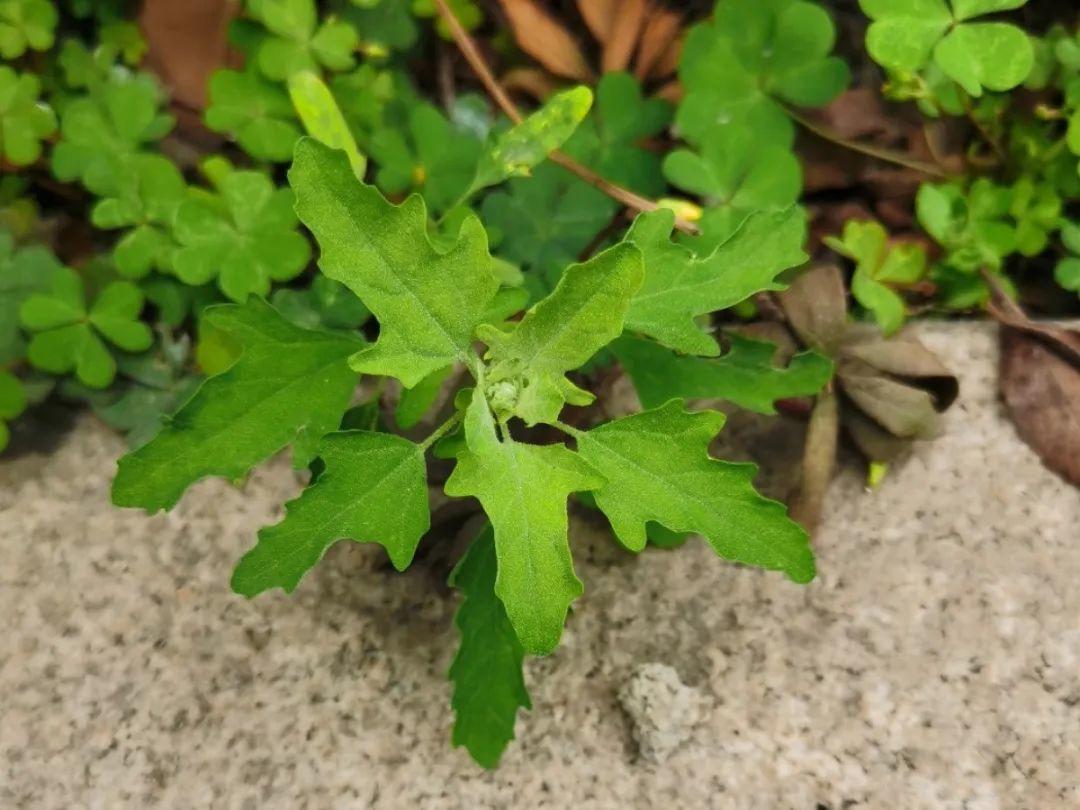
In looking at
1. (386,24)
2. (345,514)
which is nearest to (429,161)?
(386,24)

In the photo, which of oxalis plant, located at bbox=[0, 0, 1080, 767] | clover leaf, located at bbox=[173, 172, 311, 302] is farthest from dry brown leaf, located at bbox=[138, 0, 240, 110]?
clover leaf, located at bbox=[173, 172, 311, 302]

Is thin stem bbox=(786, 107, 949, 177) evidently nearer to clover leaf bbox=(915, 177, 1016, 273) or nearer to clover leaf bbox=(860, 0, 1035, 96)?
clover leaf bbox=(915, 177, 1016, 273)

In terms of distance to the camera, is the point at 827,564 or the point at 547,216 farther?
the point at 547,216

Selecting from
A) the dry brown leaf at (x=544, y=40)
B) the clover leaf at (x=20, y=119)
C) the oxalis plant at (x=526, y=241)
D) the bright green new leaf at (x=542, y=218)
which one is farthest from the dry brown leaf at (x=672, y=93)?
the clover leaf at (x=20, y=119)

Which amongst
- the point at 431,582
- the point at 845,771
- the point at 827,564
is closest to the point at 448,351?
the point at 431,582

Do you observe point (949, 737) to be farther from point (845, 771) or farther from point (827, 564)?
point (827, 564)

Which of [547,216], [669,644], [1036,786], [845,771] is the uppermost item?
[547,216]

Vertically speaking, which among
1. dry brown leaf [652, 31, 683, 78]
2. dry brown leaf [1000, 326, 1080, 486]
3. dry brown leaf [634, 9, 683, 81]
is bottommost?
dry brown leaf [1000, 326, 1080, 486]
